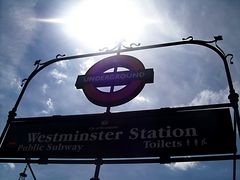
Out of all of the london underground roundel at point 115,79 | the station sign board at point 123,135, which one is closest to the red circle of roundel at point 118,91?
the london underground roundel at point 115,79

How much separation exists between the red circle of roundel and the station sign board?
1.91 feet

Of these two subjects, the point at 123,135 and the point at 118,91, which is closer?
the point at 123,135

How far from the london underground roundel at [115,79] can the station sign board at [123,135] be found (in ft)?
2.16

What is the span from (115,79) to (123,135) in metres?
1.94

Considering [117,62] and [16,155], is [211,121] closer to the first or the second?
[117,62]

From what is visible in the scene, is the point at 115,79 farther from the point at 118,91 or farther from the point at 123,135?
the point at 123,135

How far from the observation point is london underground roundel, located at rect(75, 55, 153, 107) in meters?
7.04

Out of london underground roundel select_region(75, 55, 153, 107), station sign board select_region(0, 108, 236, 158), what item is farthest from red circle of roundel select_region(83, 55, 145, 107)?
station sign board select_region(0, 108, 236, 158)

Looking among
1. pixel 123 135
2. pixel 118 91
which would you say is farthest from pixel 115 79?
pixel 123 135

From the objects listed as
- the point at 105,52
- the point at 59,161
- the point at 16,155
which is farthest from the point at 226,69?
the point at 16,155

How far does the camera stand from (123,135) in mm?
5934

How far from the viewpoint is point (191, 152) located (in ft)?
17.2

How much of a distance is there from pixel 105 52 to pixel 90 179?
4258mm

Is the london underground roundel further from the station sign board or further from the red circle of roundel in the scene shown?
the station sign board
